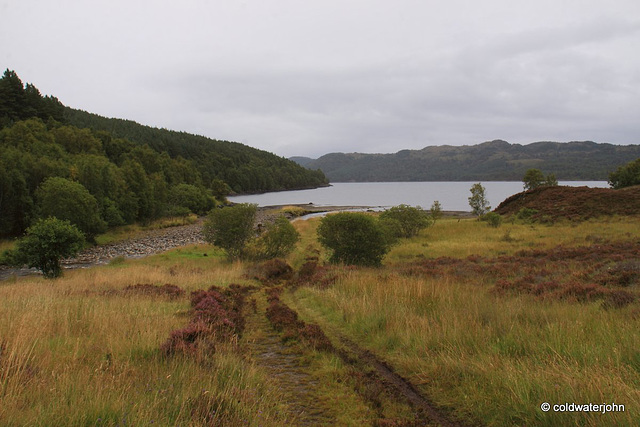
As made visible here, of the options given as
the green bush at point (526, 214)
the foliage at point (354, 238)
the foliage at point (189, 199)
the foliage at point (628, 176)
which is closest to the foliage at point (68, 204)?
the foliage at point (354, 238)

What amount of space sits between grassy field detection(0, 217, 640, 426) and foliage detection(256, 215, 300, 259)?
1428 cm

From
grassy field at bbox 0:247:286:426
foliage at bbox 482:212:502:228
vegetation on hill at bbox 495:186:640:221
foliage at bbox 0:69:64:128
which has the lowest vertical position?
foliage at bbox 482:212:502:228

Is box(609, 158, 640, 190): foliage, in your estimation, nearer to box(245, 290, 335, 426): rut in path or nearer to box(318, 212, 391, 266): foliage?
box(318, 212, 391, 266): foliage

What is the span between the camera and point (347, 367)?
23.8 feet

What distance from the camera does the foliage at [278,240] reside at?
88.3 feet

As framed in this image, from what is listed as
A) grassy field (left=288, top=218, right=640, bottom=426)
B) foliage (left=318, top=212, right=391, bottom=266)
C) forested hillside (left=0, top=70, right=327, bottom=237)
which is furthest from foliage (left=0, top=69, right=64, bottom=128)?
grassy field (left=288, top=218, right=640, bottom=426)

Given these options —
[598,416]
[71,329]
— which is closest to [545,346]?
[598,416]

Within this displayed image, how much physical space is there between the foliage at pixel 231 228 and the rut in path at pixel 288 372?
16072 millimetres

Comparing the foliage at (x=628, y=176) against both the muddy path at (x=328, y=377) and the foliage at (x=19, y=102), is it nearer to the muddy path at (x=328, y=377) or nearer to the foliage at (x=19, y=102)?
the muddy path at (x=328, y=377)

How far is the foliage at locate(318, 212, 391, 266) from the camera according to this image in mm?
22859

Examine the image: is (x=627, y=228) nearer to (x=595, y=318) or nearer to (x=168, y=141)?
(x=595, y=318)

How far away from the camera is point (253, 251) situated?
91.3 feet

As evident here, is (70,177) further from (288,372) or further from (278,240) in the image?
(288,372)

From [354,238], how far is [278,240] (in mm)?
6576
